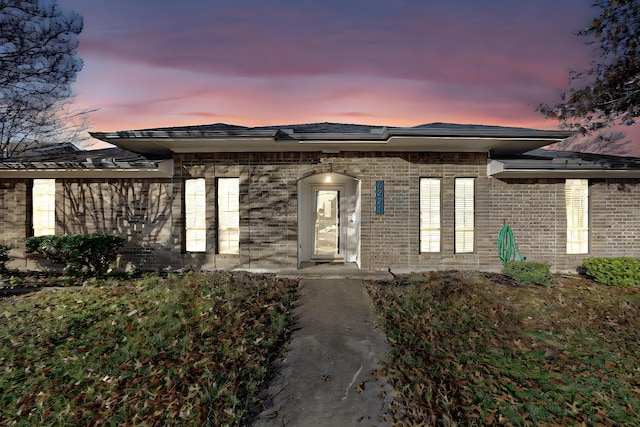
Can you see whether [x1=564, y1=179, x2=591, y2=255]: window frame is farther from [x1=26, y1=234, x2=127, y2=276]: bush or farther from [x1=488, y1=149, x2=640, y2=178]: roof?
[x1=26, y1=234, x2=127, y2=276]: bush

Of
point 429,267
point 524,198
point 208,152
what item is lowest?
point 429,267

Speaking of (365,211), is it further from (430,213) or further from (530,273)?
(530,273)

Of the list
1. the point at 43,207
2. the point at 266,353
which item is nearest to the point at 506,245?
the point at 266,353

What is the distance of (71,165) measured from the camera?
7523 mm

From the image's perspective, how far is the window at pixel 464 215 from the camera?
8156mm

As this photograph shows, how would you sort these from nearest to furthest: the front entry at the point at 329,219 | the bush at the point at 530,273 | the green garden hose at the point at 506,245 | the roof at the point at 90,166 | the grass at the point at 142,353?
the grass at the point at 142,353
the bush at the point at 530,273
the roof at the point at 90,166
the green garden hose at the point at 506,245
the front entry at the point at 329,219

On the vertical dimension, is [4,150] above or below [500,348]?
above

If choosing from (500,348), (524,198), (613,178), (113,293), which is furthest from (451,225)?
(113,293)

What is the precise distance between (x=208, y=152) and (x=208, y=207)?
1577mm

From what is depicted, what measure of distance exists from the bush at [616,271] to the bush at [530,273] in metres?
1.48

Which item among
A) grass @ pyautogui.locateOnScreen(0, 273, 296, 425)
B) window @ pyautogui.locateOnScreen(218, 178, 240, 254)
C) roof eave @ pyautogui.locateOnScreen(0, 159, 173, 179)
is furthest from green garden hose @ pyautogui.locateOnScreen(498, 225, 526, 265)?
roof eave @ pyautogui.locateOnScreen(0, 159, 173, 179)

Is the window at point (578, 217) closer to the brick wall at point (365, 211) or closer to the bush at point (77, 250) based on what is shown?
the brick wall at point (365, 211)

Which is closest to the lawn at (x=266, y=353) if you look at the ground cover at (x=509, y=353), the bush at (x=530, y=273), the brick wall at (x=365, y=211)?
the ground cover at (x=509, y=353)

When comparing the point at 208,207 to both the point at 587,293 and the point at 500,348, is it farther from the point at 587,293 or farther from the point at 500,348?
the point at 587,293
